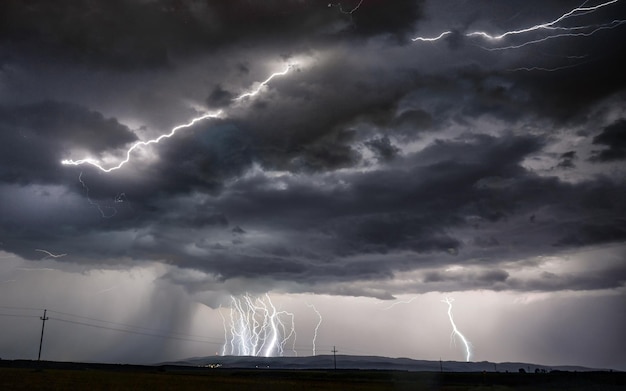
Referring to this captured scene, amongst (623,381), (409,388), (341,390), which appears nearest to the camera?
(341,390)

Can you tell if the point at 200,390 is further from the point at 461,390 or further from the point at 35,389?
the point at 461,390

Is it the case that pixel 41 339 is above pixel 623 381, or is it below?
above

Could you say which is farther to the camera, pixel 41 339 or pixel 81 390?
pixel 41 339

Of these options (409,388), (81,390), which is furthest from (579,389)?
(81,390)

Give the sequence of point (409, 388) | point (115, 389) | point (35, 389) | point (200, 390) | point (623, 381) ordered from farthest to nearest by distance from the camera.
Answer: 1. point (623, 381)
2. point (409, 388)
3. point (200, 390)
4. point (115, 389)
5. point (35, 389)

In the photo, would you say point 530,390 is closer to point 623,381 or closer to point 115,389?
point 623,381

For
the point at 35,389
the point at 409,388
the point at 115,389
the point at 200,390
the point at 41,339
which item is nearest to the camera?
the point at 35,389

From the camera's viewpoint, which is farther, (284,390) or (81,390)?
(284,390)

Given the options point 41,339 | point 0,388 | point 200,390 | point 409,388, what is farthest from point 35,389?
point 41,339

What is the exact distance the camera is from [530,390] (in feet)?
186

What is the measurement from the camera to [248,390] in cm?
4322

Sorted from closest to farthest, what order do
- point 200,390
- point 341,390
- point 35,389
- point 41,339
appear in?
point 35,389
point 200,390
point 341,390
point 41,339

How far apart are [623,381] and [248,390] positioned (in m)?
55.5

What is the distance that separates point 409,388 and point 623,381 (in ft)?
115
